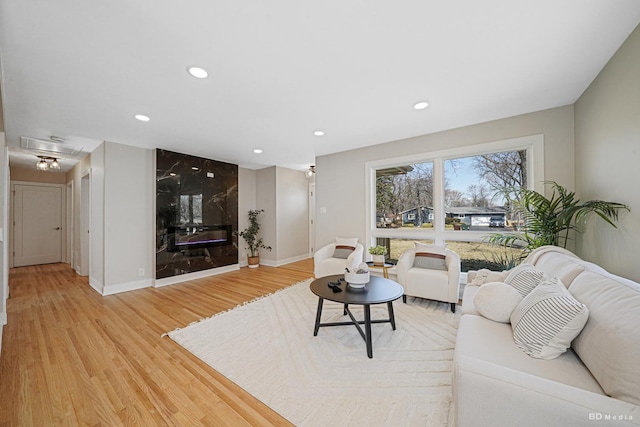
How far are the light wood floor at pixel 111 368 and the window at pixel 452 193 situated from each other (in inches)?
106

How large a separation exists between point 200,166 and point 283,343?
3954 millimetres

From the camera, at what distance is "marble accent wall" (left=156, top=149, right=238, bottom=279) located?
434cm

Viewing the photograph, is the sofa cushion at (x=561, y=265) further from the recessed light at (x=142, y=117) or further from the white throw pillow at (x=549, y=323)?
the recessed light at (x=142, y=117)

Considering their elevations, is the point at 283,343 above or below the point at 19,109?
below

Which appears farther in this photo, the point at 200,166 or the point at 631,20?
the point at 200,166

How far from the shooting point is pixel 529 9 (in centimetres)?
146

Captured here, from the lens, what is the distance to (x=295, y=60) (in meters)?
1.92

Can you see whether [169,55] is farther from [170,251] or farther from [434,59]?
[170,251]

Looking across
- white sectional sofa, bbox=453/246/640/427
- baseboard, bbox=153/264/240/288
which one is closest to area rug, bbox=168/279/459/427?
white sectional sofa, bbox=453/246/640/427

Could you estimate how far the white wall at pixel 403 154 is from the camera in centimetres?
284

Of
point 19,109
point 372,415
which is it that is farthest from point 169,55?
point 372,415

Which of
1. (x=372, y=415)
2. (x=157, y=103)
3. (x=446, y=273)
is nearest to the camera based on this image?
(x=372, y=415)

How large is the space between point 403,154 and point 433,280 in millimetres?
2033

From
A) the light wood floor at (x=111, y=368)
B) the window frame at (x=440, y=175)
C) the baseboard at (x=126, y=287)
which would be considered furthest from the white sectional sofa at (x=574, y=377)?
the baseboard at (x=126, y=287)
